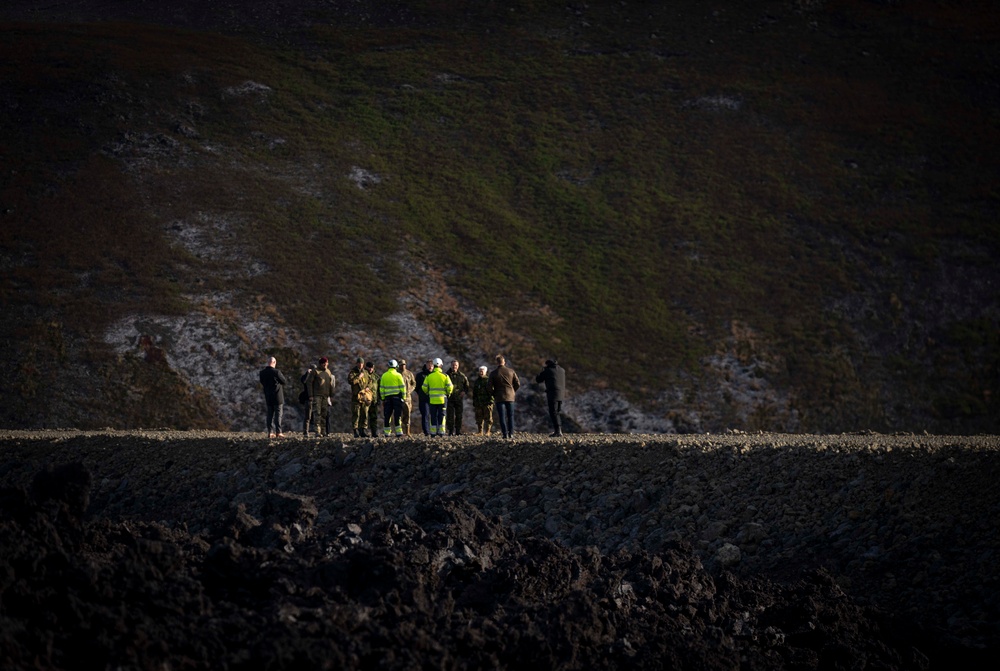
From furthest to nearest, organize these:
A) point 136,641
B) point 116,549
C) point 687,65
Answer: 1. point 687,65
2. point 116,549
3. point 136,641

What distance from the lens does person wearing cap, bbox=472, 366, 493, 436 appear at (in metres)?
26.1

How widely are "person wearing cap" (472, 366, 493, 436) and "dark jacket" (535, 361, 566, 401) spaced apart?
1.55 metres

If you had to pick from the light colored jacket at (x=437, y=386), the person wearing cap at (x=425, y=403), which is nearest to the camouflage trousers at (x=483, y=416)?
the light colored jacket at (x=437, y=386)

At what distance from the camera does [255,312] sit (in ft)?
139

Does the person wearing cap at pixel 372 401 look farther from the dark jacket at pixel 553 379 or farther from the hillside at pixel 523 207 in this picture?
the hillside at pixel 523 207

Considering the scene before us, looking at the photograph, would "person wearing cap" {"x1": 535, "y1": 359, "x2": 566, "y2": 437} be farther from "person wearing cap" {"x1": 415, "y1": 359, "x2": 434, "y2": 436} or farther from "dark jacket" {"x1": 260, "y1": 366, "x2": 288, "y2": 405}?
"dark jacket" {"x1": 260, "y1": 366, "x2": 288, "y2": 405}

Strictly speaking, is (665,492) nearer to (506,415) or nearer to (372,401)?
(506,415)

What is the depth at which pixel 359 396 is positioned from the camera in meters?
26.0

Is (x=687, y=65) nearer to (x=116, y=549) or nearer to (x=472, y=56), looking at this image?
(x=472, y=56)

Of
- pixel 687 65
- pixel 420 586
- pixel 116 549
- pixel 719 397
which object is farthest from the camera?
pixel 687 65

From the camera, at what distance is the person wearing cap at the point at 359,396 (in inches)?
1022

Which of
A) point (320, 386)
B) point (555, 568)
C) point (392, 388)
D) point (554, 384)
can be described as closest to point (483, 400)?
point (554, 384)

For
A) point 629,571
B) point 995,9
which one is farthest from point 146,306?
point 995,9

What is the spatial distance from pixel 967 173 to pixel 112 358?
4535 centimetres
